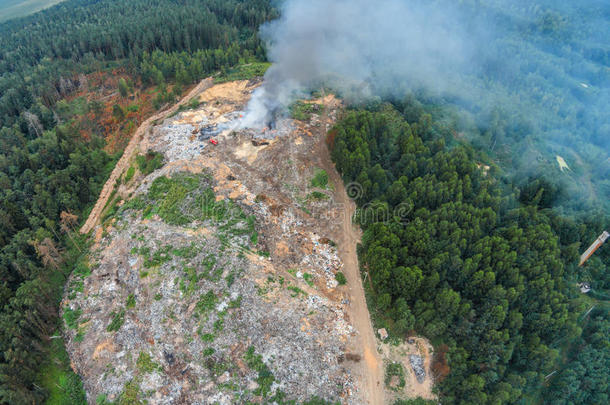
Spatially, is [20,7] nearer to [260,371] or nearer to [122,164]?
[122,164]

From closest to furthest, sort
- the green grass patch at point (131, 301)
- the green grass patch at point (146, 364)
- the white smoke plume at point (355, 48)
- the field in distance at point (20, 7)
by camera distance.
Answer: the green grass patch at point (146, 364), the green grass patch at point (131, 301), the white smoke plume at point (355, 48), the field in distance at point (20, 7)

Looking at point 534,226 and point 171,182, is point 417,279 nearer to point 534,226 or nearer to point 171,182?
point 534,226

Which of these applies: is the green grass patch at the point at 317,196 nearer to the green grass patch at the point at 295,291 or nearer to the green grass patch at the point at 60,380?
the green grass patch at the point at 295,291

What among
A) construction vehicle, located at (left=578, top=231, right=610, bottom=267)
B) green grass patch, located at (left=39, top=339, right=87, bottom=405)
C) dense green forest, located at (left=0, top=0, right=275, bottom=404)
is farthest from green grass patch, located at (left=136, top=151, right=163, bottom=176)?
construction vehicle, located at (left=578, top=231, right=610, bottom=267)

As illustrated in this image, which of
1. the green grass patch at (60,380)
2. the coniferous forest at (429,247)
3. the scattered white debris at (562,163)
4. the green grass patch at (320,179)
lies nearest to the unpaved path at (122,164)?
the coniferous forest at (429,247)

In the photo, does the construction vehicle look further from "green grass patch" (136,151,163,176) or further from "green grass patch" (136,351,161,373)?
"green grass patch" (136,151,163,176)

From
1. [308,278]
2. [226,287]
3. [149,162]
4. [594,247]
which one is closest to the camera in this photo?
[226,287]

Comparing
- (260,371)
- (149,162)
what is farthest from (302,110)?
(260,371)
